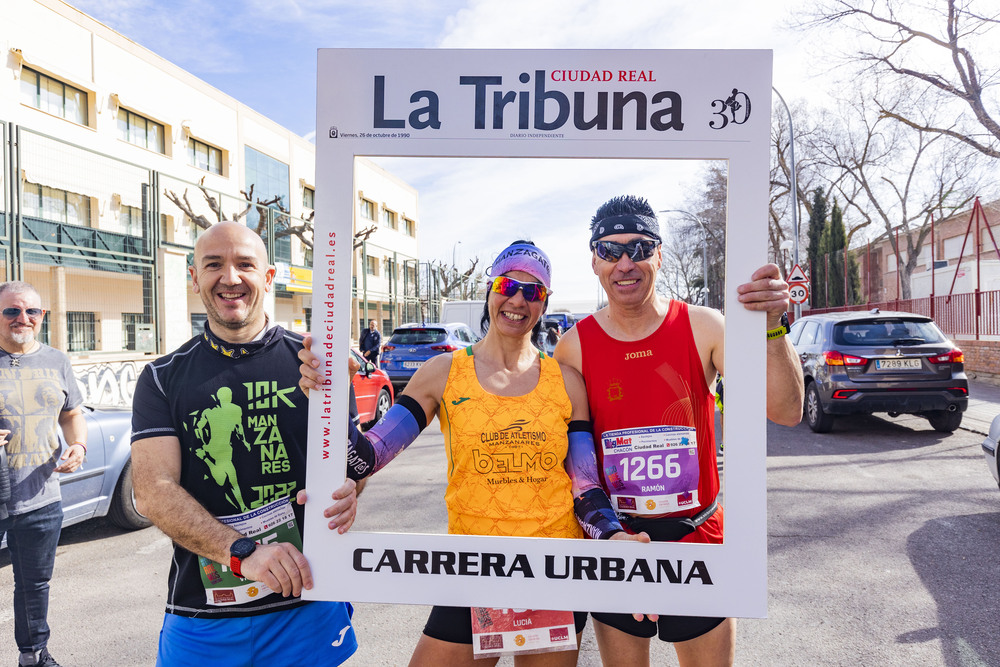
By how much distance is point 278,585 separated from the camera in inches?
65.5

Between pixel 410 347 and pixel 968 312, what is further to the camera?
pixel 968 312

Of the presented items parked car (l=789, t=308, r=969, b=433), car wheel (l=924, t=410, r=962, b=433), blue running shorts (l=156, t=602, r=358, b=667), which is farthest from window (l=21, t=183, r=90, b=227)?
car wheel (l=924, t=410, r=962, b=433)

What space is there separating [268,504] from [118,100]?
81.8 feet

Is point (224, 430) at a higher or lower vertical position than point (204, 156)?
lower

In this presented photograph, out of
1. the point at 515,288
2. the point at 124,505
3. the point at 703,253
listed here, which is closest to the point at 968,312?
the point at 703,253

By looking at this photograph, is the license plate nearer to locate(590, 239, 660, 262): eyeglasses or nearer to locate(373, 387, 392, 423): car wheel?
locate(373, 387, 392, 423): car wheel

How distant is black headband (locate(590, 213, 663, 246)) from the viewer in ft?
6.31

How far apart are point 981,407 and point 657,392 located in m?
12.7

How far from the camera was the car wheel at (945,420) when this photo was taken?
8961 millimetres

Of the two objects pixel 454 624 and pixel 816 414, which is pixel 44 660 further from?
pixel 816 414

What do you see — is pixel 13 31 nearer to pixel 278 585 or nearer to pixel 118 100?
pixel 118 100

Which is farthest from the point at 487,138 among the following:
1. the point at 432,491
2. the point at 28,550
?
the point at 432,491

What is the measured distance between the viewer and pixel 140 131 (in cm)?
2309

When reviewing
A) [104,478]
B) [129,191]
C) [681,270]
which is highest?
[129,191]
